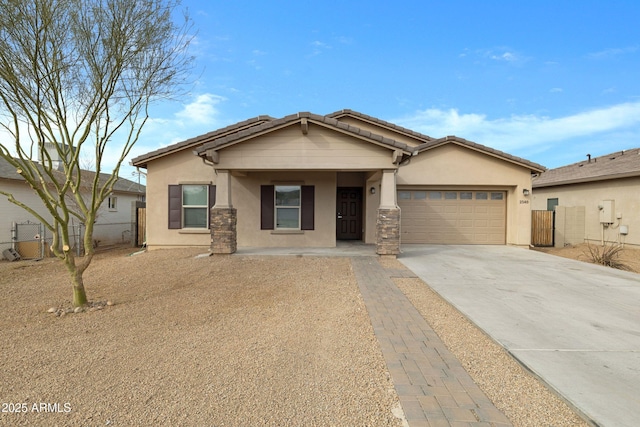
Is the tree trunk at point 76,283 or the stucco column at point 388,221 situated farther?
the stucco column at point 388,221

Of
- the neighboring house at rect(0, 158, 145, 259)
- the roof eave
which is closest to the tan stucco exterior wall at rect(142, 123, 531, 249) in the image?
the neighboring house at rect(0, 158, 145, 259)

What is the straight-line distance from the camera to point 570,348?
3.62 m

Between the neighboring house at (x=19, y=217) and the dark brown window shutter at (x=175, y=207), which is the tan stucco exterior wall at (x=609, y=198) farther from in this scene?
the neighboring house at (x=19, y=217)

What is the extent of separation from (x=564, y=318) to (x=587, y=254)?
997 centimetres

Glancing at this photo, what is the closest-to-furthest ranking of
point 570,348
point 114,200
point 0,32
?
point 570,348, point 0,32, point 114,200

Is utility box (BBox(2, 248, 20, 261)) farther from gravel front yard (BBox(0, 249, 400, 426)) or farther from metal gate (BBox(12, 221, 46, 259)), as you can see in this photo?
gravel front yard (BBox(0, 249, 400, 426))

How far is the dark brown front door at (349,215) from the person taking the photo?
13422mm

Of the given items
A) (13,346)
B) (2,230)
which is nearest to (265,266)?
(13,346)

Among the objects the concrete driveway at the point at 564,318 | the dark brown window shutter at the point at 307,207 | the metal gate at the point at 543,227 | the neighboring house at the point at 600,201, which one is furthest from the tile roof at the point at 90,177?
the neighboring house at the point at 600,201

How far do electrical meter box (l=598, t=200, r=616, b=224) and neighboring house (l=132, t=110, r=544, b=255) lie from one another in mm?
4215

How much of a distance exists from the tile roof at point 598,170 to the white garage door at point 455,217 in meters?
5.27

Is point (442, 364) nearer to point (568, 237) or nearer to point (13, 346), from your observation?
point (13, 346)

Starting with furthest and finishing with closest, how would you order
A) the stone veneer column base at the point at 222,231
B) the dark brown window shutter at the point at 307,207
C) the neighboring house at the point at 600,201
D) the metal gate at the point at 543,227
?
the metal gate at the point at 543,227, the neighboring house at the point at 600,201, the dark brown window shutter at the point at 307,207, the stone veneer column base at the point at 222,231

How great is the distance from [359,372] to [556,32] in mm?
13988
